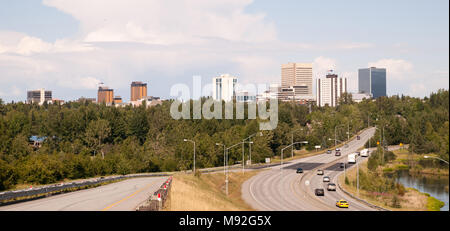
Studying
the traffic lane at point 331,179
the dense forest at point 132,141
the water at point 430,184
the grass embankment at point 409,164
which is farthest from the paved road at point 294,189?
the dense forest at point 132,141

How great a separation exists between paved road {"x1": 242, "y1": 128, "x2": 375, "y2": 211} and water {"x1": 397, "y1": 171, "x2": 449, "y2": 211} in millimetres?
16355

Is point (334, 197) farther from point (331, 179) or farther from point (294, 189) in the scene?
point (331, 179)

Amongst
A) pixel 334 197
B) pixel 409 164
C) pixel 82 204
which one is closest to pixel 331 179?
pixel 334 197

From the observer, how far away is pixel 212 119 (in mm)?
186375

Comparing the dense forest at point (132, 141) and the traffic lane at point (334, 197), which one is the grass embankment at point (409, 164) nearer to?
the dense forest at point (132, 141)

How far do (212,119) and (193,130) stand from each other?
1489 cm

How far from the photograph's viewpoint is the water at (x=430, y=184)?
286 ft

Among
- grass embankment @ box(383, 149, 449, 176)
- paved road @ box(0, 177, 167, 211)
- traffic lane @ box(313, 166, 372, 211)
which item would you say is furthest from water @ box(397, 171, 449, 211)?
paved road @ box(0, 177, 167, 211)

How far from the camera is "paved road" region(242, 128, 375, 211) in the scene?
2559 inches

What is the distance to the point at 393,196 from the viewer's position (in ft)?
266

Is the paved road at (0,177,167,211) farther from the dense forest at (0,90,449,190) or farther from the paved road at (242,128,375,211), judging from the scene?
the dense forest at (0,90,449,190)
